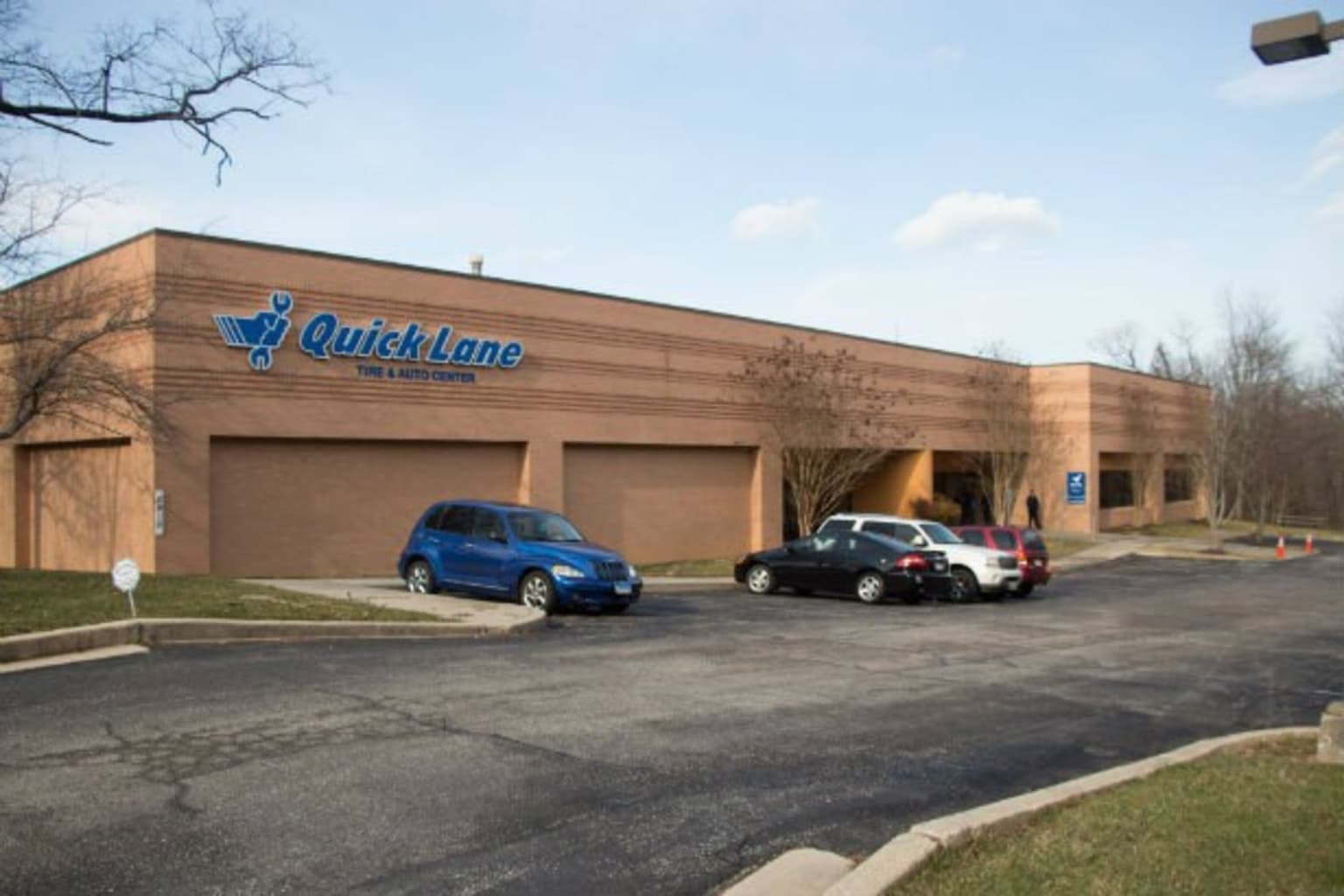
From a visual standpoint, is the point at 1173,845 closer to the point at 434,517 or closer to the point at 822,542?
→ the point at 434,517

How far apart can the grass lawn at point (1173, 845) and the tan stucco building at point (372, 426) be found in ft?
58.5

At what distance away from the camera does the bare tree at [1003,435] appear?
145ft

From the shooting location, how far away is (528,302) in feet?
89.7

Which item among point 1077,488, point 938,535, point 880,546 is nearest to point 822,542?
point 880,546

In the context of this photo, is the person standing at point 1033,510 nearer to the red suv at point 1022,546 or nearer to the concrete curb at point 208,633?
the red suv at point 1022,546

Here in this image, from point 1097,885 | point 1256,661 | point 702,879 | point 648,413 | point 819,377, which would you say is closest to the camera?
point 1097,885

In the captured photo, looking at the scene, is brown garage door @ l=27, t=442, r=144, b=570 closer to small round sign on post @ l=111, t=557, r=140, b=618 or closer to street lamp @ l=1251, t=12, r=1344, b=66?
small round sign on post @ l=111, t=557, r=140, b=618

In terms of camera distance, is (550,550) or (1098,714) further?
(550,550)

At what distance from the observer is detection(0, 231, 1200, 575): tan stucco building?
840 inches

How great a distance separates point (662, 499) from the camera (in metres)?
31.0

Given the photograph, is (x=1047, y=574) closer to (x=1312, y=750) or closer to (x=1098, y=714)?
(x=1098, y=714)

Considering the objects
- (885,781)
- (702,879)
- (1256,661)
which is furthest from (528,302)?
(702,879)

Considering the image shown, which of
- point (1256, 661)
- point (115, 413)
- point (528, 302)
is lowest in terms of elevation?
point (1256, 661)

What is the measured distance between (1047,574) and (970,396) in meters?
19.1
